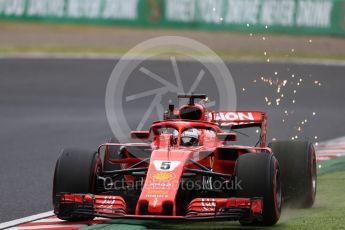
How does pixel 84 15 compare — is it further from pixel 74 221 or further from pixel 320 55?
pixel 74 221

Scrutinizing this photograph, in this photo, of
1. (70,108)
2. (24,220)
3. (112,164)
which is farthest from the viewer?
(70,108)

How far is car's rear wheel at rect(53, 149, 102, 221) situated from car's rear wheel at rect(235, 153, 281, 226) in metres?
1.18

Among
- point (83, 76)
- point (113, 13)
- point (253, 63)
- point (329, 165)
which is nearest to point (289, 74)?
point (253, 63)

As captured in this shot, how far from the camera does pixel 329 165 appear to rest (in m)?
12.8

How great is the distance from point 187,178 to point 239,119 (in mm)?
1658

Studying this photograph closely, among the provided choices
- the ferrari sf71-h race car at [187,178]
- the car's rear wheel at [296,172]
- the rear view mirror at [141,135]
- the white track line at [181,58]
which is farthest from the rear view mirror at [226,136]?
the white track line at [181,58]

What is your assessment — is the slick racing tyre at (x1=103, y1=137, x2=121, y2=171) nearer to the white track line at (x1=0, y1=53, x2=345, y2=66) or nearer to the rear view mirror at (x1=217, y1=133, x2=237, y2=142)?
the rear view mirror at (x1=217, y1=133, x2=237, y2=142)

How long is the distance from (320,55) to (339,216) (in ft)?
74.2

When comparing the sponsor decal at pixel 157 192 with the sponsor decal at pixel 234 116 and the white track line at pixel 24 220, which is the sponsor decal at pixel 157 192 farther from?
the sponsor decal at pixel 234 116

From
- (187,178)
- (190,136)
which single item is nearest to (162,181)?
(187,178)

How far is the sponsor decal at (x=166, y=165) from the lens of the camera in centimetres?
858

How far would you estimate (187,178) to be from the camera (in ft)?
29.1

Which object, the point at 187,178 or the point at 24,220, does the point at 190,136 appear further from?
the point at 24,220

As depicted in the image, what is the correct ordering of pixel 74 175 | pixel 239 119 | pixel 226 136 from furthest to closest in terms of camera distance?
1. pixel 239 119
2. pixel 226 136
3. pixel 74 175
